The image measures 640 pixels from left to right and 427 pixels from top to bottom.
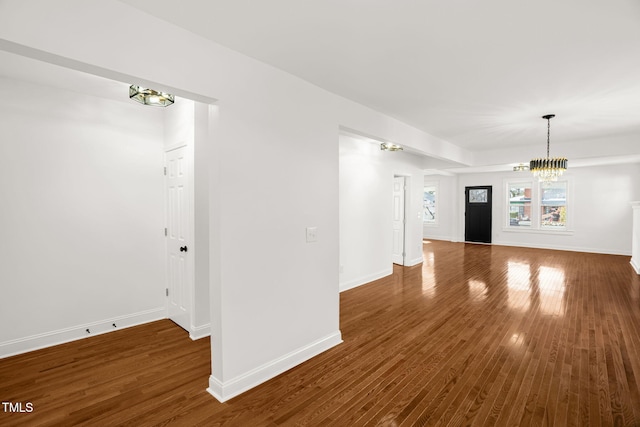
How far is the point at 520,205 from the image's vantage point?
9906mm

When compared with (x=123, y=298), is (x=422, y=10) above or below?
above

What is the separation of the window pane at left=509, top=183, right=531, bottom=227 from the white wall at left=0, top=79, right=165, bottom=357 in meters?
10.4

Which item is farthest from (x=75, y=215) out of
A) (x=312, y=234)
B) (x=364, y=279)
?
(x=364, y=279)

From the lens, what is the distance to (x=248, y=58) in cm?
246

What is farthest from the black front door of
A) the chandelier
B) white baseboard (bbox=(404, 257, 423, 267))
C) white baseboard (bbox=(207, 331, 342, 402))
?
white baseboard (bbox=(207, 331, 342, 402))

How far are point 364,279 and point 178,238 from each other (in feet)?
11.0

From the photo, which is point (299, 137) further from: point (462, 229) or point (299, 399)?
point (462, 229)

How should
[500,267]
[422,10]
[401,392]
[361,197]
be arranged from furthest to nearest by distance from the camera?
[500,267], [361,197], [401,392], [422,10]

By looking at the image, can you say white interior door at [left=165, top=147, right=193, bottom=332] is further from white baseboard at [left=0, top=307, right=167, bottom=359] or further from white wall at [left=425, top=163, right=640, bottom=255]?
white wall at [left=425, top=163, right=640, bottom=255]

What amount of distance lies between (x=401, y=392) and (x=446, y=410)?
1.13ft

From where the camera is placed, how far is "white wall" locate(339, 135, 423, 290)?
17.3ft

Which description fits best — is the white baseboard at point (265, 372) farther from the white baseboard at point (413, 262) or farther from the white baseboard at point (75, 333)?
the white baseboard at point (413, 262)

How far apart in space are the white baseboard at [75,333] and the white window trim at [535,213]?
10318 mm

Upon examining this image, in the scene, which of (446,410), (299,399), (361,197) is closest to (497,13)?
(446,410)
